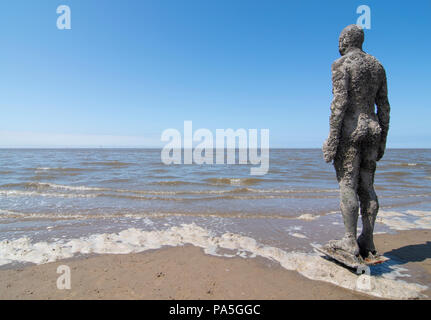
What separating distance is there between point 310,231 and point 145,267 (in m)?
3.86

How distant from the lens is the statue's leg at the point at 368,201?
11.7 feet

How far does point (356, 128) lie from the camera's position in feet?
11.2

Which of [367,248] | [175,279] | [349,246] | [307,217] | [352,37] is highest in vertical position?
[352,37]

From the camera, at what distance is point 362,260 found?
3408mm

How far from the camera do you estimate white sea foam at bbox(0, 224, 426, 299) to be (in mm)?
3082

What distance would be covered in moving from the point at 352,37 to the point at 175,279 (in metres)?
4.42

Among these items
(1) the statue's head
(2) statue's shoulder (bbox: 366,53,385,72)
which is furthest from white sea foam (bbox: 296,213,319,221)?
(1) the statue's head

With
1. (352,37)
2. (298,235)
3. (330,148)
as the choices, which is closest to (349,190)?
(330,148)

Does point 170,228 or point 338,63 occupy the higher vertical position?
point 338,63

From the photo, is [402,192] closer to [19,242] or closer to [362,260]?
[362,260]

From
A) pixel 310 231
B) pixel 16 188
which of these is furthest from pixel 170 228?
pixel 16 188
